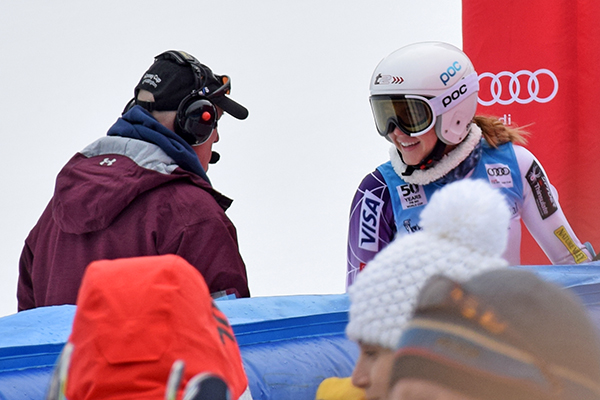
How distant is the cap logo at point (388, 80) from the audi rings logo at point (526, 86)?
717 mm

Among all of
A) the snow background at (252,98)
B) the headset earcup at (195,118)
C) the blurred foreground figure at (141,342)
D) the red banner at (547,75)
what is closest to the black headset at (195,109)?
the headset earcup at (195,118)

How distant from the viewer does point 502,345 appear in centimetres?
47

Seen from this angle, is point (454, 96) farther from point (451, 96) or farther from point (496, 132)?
point (496, 132)

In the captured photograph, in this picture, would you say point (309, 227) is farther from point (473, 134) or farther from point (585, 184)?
point (473, 134)

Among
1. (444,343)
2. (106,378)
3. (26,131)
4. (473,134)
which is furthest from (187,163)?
(26,131)

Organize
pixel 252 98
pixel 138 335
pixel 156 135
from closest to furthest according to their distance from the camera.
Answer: pixel 138 335 < pixel 156 135 < pixel 252 98

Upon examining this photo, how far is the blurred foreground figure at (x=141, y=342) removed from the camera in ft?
1.98

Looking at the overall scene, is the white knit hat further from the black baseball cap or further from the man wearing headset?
the black baseball cap

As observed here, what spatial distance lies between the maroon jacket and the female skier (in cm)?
42

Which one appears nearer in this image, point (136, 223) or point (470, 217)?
point (470, 217)

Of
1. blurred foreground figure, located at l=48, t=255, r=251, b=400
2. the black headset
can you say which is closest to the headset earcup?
the black headset

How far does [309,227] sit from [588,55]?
1465 millimetres

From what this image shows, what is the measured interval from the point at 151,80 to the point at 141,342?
129 cm

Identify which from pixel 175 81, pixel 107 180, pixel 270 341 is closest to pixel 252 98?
pixel 175 81
